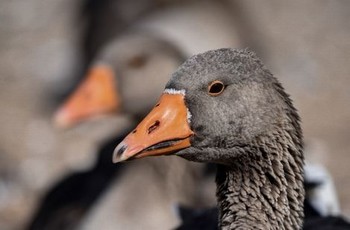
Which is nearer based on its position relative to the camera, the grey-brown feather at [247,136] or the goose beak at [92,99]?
the grey-brown feather at [247,136]

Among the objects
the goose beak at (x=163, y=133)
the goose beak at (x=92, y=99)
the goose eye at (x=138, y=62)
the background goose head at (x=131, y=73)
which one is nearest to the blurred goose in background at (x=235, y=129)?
the goose beak at (x=163, y=133)

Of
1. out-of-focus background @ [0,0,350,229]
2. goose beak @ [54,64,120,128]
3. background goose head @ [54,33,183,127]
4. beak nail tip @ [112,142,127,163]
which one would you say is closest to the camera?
beak nail tip @ [112,142,127,163]

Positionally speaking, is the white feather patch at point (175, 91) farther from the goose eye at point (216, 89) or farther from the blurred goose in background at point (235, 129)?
the goose eye at point (216, 89)

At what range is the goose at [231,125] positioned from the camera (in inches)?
175

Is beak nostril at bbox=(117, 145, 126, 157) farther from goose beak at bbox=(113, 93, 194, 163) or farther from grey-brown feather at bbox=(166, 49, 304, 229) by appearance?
grey-brown feather at bbox=(166, 49, 304, 229)

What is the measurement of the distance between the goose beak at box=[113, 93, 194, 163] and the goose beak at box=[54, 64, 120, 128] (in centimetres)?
403

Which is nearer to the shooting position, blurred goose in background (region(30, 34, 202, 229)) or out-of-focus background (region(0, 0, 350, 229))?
blurred goose in background (region(30, 34, 202, 229))

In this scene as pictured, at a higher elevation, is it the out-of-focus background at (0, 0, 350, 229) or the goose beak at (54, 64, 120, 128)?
the out-of-focus background at (0, 0, 350, 229)

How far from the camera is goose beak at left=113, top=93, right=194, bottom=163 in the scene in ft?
14.5

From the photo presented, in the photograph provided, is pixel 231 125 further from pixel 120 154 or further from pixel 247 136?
pixel 120 154

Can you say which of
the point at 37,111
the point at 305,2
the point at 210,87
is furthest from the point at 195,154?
the point at 305,2

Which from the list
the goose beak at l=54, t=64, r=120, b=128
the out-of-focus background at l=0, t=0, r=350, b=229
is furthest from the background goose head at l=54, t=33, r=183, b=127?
the out-of-focus background at l=0, t=0, r=350, b=229

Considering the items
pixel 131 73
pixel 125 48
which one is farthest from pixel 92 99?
pixel 125 48

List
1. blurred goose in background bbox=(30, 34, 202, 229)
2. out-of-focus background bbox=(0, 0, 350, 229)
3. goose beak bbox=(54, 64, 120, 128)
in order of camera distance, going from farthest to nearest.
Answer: out-of-focus background bbox=(0, 0, 350, 229)
goose beak bbox=(54, 64, 120, 128)
blurred goose in background bbox=(30, 34, 202, 229)
